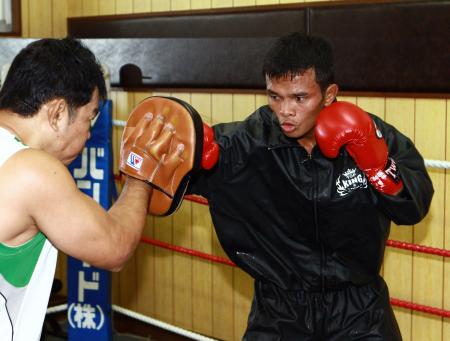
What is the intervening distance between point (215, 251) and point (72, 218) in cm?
244

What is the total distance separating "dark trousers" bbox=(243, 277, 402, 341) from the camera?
2.41m

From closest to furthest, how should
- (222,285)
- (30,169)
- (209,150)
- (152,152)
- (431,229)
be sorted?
1. (30,169)
2. (152,152)
3. (209,150)
4. (431,229)
5. (222,285)

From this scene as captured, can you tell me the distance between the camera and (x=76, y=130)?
6.18 feet

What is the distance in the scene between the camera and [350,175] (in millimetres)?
2420

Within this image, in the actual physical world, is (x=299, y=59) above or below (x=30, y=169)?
above

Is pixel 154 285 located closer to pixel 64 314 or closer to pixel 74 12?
pixel 64 314

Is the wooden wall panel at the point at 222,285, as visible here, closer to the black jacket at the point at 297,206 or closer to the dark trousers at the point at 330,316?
A: the black jacket at the point at 297,206

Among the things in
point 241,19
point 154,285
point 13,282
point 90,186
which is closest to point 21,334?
point 13,282

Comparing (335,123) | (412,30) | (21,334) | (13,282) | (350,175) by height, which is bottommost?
(21,334)

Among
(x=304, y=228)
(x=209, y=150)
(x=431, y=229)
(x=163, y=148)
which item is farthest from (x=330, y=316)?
(x=431, y=229)

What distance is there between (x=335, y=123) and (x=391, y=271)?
1421 mm

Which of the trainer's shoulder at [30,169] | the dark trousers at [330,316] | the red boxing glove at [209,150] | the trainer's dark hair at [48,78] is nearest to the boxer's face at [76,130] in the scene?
the trainer's dark hair at [48,78]

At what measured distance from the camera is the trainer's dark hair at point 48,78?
5.98 feet

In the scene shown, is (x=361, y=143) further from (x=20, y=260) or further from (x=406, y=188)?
(x=20, y=260)
